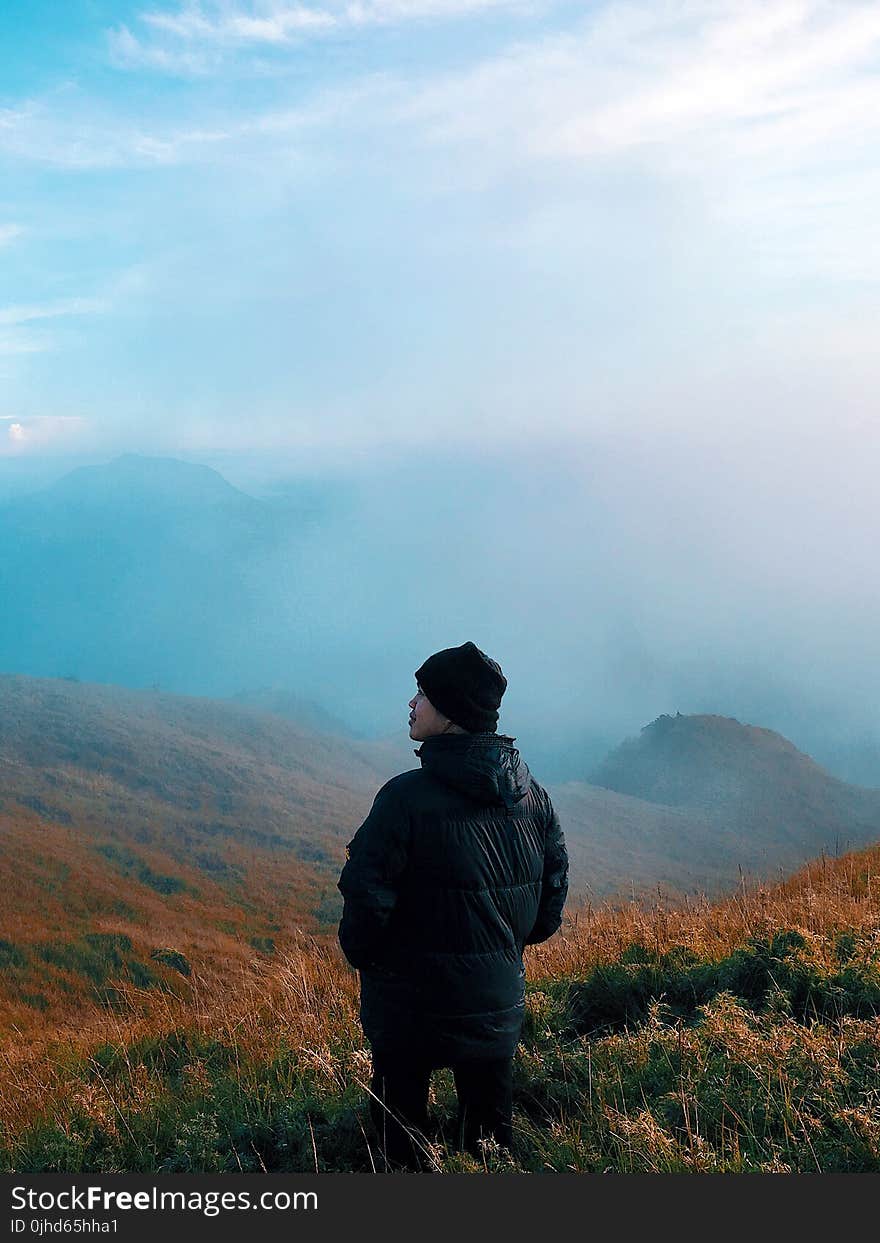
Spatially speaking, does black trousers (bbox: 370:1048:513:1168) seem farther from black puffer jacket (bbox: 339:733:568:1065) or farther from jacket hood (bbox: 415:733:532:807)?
jacket hood (bbox: 415:733:532:807)

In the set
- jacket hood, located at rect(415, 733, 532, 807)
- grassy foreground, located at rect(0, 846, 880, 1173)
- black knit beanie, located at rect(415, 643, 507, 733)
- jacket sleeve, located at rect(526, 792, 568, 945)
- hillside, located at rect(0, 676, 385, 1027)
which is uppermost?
black knit beanie, located at rect(415, 643, 507, 733)

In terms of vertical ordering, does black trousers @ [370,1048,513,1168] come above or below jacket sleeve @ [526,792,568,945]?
below

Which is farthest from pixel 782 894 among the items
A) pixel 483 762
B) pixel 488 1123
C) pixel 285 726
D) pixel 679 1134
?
pixel 285 726

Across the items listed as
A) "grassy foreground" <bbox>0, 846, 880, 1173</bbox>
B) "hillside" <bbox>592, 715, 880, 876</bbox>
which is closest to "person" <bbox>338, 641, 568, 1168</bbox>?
"grassy foreground" <bbox>0, 846, 880, 1173</bbox>

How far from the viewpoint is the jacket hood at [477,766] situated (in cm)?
394

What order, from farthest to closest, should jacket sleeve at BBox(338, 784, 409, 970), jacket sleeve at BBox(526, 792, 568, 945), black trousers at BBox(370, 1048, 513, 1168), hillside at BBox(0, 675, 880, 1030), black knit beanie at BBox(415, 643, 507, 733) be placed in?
hillside at BBox(0, 675, 880, 1030) < jacket sleeve at BBox(526, 792, 568, 945) < black trousers at BBox(370, 1048, 513, 1168) < black knit beanie at BBox(415, 643, 507, 733) < jacket sleeve at BBox(338, 784, 409, 970)

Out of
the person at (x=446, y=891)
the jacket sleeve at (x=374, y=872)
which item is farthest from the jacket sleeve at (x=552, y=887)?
the jacket sleeve at (x=374, y=872)

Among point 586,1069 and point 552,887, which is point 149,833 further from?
point 552,887

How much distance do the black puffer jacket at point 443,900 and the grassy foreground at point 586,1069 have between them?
769 millimetres

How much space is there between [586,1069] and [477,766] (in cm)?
274

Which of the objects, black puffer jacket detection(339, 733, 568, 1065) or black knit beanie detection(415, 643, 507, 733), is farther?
Result: black knit beanie detection(415, 643, 507, 733)

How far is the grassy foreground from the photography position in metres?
4.43

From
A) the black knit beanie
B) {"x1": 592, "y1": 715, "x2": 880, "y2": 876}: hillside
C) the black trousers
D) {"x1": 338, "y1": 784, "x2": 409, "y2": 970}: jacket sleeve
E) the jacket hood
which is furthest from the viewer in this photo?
{"x1": 592, "y1": 715, "x2": 880, "y2": 876}: hillside

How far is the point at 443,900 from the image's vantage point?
3.92 meters
